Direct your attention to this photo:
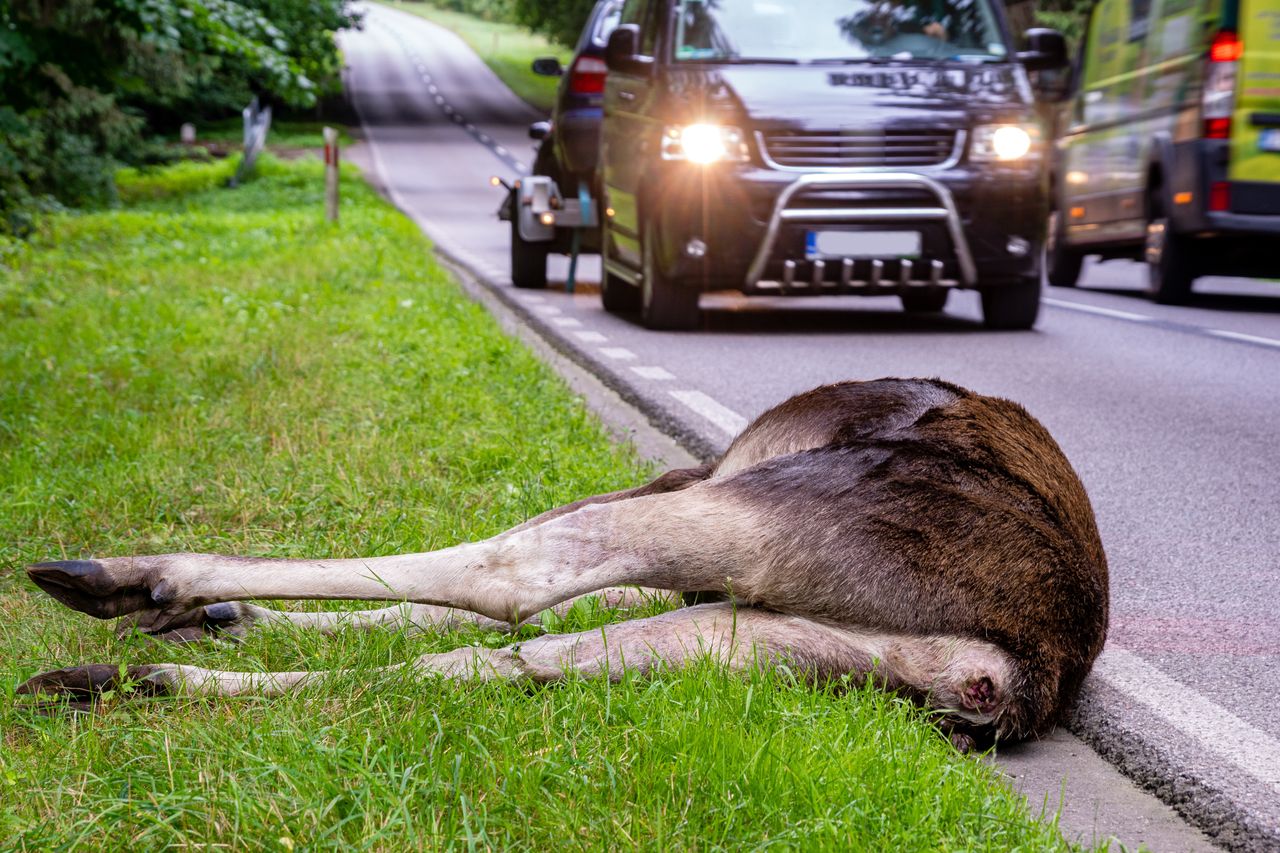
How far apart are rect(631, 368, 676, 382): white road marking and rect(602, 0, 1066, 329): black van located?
1543mm

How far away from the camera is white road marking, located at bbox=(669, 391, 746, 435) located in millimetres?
6918

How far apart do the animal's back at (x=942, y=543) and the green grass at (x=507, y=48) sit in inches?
1780

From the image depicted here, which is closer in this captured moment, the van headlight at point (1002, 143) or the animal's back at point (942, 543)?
the animal's back at point (942, 543)

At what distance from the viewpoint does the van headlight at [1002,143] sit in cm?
1040

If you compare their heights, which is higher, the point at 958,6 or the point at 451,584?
the point at 958,6

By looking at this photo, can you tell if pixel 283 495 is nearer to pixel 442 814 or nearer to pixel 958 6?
pixel 442 814

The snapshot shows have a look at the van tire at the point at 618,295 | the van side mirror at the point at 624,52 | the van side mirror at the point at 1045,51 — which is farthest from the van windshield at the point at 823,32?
the van tire at the point at 618,295

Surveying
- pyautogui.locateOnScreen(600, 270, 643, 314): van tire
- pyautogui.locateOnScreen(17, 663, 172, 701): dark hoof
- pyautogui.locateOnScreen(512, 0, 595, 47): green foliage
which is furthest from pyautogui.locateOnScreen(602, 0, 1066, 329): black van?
pyautogui.locateOnScreen(512, 0, 595, 47): green foliage

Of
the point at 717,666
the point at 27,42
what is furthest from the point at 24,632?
the point at 27,42

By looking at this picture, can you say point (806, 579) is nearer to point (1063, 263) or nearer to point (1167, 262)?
point (1167, 262)

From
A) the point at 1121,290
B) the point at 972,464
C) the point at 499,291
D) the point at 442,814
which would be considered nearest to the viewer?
the point at 442,814

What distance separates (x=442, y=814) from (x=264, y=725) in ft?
1.78

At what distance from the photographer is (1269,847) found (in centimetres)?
287

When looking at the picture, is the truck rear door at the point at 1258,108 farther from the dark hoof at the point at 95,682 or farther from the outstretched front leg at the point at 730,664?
the dark hoof at the point at 95,682
